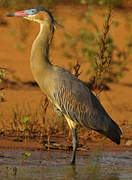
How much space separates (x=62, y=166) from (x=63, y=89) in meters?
0.99

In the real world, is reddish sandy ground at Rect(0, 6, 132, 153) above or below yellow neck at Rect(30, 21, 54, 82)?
below

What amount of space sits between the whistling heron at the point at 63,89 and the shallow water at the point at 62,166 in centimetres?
26

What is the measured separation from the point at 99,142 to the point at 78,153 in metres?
0.66

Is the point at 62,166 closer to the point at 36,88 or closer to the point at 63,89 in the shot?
the point at 63,89

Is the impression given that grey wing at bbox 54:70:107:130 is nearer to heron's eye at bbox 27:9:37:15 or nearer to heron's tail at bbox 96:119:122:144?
heron's tail at bbox 96:119:122:144

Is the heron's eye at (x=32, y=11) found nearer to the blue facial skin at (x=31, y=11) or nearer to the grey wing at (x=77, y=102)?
the blue facial skin at (x=31, y=11)

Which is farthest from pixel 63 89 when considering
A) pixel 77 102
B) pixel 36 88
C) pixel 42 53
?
pixel 36 88

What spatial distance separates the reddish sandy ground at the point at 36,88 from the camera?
766 centimetres

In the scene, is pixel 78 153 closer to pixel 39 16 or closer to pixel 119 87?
pixel 39 16

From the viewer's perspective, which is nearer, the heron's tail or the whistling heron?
the whistling heron

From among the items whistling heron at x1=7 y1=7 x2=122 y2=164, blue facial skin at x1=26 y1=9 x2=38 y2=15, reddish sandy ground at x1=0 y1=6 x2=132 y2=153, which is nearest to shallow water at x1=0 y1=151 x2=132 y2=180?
whistling heron at x1=7 y1=7 x2=122 y2=164

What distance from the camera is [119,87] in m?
12.1

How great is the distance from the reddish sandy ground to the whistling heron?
2.26 ft

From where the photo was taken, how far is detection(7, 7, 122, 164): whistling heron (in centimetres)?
663
